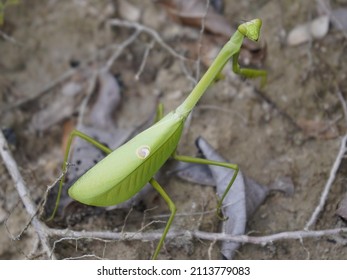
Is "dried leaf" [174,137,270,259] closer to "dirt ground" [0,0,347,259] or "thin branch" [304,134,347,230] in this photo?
"dirt ground" [0,0,347,259]

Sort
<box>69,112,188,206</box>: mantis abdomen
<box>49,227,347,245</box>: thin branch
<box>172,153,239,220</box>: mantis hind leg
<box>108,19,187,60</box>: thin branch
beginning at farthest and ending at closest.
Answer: <box>108,19,187,60</box>: thin branch < <box>172,153,239,220</box>: mantis hind leg < <box>49,227,347,245</box>: thin branch < <box>69,112,188,206</box>: mantis abdomen

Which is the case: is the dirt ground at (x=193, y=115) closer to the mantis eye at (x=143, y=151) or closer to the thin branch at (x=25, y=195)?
the thin branch at (x=25, y=195)

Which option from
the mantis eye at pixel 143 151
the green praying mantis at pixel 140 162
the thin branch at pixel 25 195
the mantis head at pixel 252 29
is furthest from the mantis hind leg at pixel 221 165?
the thin branch at pixel 25 195

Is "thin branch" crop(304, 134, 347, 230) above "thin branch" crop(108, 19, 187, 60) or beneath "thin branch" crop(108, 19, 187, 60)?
beneath

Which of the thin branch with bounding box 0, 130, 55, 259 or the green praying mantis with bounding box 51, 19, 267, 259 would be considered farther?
the thin branch with bounding box 0, 130, 55, 259

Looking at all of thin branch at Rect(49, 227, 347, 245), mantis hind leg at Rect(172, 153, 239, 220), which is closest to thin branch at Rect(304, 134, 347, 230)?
thin branch at Rect(49, 227, 347, 245)

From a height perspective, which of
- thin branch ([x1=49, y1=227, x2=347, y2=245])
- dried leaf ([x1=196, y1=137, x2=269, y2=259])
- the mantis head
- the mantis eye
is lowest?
thin branch ([x1=49, y1=227, x2=347, y2=245])

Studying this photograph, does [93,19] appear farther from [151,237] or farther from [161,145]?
[151,237]
